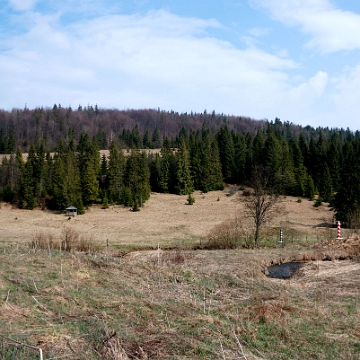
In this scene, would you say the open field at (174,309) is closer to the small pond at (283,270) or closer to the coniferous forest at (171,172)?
the small pond at (283,270)

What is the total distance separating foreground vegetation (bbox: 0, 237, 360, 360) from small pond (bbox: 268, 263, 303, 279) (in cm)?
336

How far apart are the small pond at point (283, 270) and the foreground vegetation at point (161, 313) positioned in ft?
11.0

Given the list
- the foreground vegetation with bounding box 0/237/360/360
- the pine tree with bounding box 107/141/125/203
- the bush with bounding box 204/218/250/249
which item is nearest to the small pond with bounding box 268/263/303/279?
the foreground vegetation with bounding box 0/237/360/360

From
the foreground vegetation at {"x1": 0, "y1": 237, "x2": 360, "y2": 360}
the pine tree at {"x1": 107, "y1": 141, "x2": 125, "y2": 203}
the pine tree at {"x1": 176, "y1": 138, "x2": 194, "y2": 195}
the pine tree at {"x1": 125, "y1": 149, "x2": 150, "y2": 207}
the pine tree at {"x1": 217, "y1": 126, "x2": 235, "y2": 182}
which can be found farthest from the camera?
the pine tree at {"x1": 217, "y1": 126, "x2": 235, "y2": 182}

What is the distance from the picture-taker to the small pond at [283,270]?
2052 cm

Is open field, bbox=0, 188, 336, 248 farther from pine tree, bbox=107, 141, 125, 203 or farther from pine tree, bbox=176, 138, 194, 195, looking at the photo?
pine tree, bbox=107, 141, 125, 203

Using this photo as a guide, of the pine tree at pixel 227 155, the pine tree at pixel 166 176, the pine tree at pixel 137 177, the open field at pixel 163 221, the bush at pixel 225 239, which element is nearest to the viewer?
the bush at pixel 225 239

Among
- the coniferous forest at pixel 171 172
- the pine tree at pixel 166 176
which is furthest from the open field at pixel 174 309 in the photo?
the pine tree at pixel 166 176

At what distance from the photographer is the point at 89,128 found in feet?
474

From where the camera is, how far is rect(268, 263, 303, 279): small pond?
67.3ft

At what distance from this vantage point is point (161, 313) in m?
10.6

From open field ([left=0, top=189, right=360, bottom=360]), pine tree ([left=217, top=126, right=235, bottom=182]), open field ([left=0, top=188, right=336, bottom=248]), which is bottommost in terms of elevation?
open field ([left=0, top=188, right=336, bottom=248])

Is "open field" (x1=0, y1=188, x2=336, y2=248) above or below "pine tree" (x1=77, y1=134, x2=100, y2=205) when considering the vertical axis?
below

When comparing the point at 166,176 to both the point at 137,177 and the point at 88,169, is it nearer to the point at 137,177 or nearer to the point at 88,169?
the point at 137,177
